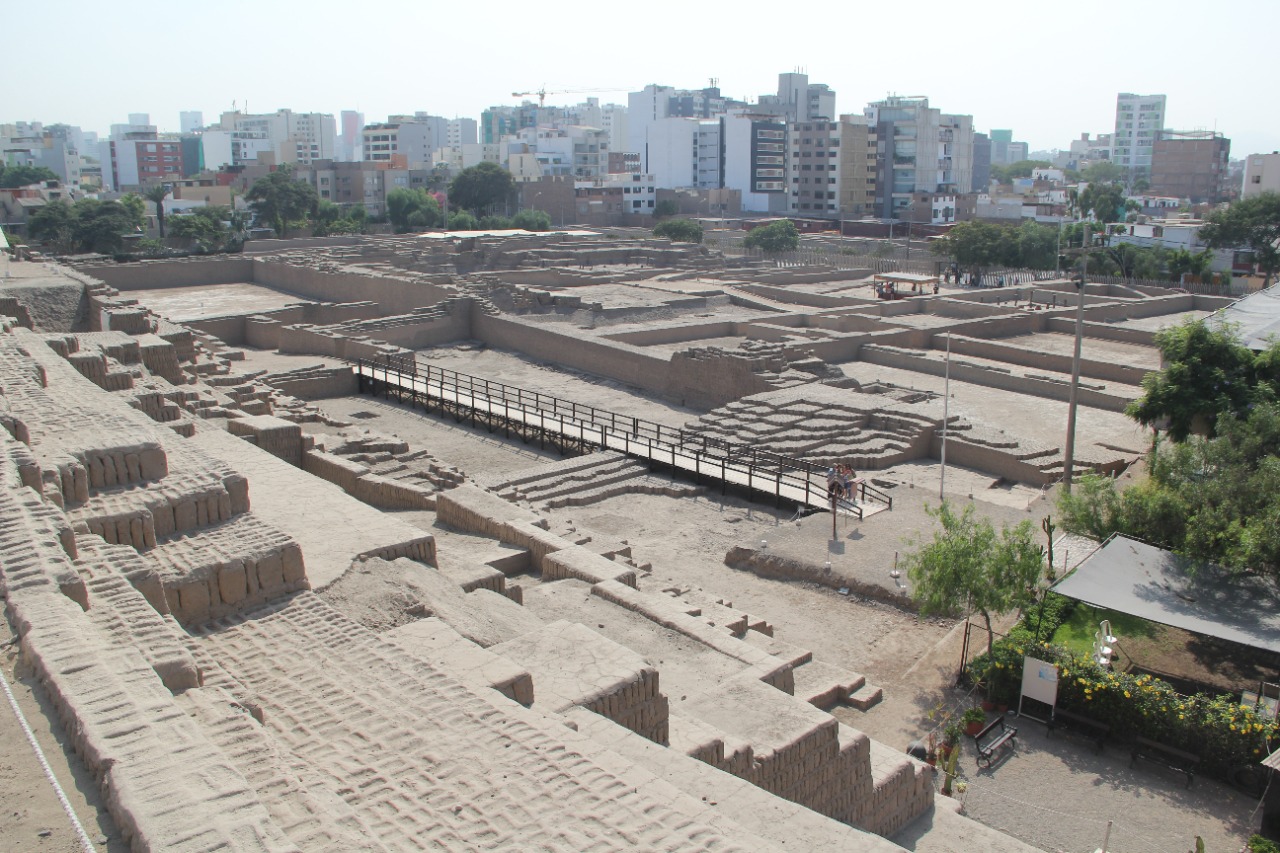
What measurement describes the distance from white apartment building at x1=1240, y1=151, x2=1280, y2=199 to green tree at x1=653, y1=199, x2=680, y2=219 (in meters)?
32.4

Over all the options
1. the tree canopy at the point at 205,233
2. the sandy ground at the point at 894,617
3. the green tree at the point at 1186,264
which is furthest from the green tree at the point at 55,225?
the green tree at the point at 1186,264

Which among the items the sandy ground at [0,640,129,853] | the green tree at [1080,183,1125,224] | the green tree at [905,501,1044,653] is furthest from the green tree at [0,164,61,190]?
the sandy ground at [0,640,129,853]

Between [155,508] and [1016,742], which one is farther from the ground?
[155,508]

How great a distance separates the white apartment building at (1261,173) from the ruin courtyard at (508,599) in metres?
40.0

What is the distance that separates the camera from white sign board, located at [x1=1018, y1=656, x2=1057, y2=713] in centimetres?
970

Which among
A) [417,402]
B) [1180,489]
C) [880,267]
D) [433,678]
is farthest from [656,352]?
[880,267]

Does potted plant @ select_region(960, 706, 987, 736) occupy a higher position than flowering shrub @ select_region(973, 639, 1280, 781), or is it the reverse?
flowering shrub @ select_region(973, 639, 1280, 781)

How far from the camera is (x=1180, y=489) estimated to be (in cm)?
1158

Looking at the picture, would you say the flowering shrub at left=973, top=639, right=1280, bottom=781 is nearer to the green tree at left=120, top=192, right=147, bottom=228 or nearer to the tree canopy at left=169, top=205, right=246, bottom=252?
the tree canopy at left=169, top=205, right=246, bottom=252

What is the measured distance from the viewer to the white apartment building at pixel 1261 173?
55.2 metres

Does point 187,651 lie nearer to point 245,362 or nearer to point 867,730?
point 867,730

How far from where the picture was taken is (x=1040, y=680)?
9.77 m

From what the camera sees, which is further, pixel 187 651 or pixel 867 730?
pixel 867 730

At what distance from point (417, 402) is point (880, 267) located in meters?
27.6
